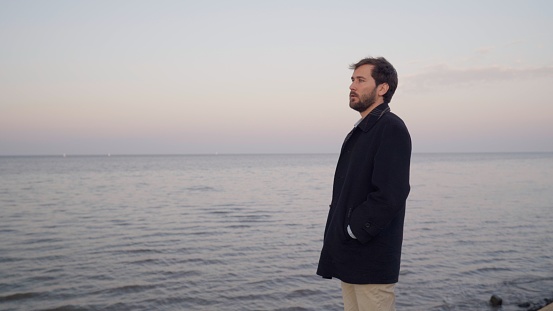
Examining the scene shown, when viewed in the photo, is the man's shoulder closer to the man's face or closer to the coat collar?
the coat collar

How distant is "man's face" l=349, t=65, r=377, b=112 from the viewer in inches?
129

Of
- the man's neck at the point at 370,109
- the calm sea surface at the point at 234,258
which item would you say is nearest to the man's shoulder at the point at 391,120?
the man's neck at the point at 370,109

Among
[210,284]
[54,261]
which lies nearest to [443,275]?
[210,284]

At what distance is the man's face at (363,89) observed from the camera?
3.28 metres

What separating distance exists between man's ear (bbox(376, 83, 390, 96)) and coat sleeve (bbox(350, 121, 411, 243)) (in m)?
0.33

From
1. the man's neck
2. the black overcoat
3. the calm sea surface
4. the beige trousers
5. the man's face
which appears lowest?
the calm sea surface

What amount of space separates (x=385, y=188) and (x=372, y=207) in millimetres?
141

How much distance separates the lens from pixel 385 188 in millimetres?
2980

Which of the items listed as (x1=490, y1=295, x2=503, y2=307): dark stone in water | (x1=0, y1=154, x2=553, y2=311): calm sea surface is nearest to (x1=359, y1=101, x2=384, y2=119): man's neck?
(x1=0, y1=154, x2=553, y2=311): calm sea surface

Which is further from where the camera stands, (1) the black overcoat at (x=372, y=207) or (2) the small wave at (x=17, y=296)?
(2) the small wave at (x=17, y=296)

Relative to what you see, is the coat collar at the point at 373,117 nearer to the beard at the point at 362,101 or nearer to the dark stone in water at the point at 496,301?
the beard at the point at 362,101

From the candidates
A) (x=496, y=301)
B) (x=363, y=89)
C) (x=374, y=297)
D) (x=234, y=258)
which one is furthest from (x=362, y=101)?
(x=234, y=258)

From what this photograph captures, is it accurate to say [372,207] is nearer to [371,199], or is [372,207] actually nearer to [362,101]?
[371,199]

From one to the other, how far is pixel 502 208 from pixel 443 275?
13.0 meters
